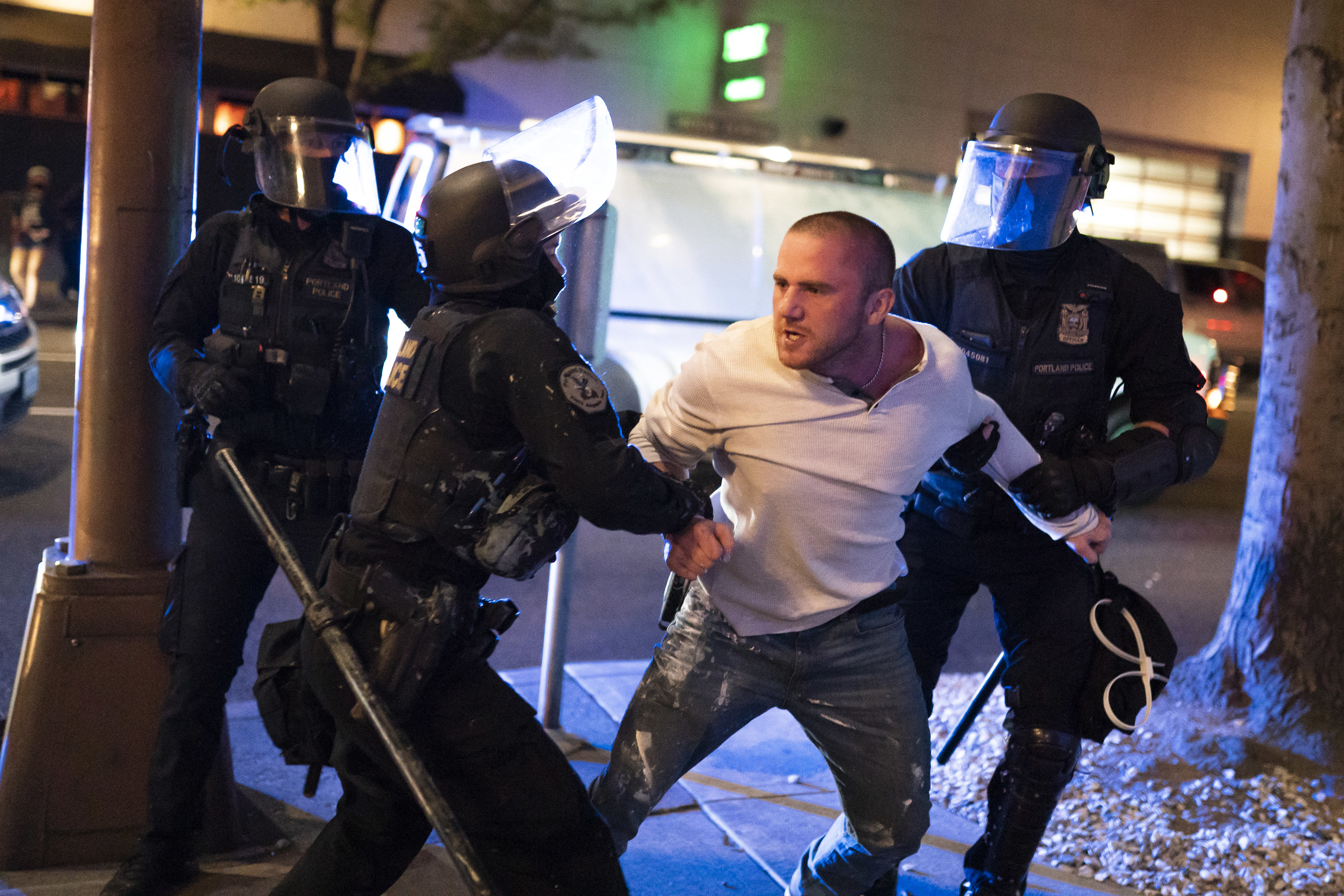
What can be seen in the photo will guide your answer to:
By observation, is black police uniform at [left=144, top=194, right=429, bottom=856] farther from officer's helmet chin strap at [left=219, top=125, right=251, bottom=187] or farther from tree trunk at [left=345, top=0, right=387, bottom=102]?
tree trunk at [left=345, top=0, right=387, bottom=102]

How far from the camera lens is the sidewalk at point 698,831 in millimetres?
3113

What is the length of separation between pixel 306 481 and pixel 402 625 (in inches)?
38.4

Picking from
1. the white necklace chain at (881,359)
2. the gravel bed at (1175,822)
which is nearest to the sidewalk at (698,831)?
the gravel bed at (1175,822)

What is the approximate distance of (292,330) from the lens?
10.0ft

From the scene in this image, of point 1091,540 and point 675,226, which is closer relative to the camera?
point 1091,540

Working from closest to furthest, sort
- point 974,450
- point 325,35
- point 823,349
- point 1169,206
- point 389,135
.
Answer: point 823,349, point 974,450, point 389,135, point 325,35, point 1169,206

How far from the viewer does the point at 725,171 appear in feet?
29.7

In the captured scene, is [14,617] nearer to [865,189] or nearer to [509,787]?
[509,787]

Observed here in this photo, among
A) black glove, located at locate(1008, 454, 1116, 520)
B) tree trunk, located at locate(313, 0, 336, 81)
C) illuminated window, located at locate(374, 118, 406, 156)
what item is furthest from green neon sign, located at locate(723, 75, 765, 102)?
black glove, located at locate(1008, 454, 1116, 520)

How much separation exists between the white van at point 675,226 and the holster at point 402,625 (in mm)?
5968

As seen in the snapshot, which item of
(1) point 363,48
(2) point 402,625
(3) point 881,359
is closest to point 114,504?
(2) point 402,625

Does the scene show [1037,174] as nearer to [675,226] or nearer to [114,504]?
[114,504]

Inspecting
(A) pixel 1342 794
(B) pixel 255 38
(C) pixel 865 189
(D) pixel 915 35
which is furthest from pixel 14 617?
(D) pixel 915 35

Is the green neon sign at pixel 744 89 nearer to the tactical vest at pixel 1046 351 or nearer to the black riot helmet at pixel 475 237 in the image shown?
the tactical vest at pixel 1046 351
